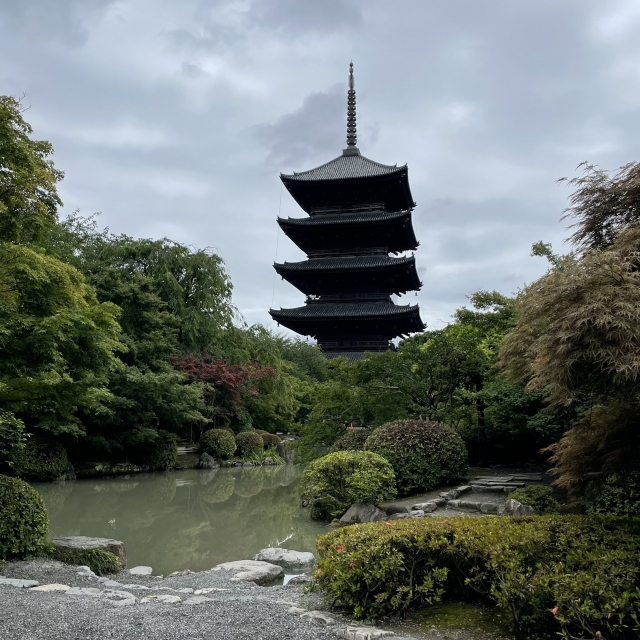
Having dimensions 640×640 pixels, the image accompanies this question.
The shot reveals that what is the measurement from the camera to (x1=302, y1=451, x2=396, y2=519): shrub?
864 cm

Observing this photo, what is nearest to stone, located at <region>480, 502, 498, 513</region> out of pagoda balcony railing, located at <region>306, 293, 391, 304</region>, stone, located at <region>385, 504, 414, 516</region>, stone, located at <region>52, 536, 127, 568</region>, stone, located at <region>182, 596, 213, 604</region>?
stone, located at <region>385, 504, 414, 516</region>

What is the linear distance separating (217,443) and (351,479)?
37.8 feet

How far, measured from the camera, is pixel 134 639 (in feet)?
10.3

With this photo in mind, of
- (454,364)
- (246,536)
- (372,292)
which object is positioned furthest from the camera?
(372,292)

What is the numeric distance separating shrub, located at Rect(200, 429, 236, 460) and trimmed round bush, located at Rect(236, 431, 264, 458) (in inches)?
37.8

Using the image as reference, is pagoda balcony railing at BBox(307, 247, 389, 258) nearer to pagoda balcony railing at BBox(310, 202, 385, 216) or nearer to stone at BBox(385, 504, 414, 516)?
pagoda balcony railing at BBox(310, 202, 385, 216)

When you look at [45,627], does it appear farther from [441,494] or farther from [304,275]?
[304,275]

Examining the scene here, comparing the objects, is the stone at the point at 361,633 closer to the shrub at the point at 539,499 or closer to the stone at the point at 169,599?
the stone at the point at 169,599

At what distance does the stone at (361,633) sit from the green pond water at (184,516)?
4.12 metres

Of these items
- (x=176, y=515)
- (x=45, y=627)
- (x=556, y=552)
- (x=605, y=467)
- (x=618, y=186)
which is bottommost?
(x=176, y=515)

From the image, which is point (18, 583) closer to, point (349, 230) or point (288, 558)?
point (288, 558)

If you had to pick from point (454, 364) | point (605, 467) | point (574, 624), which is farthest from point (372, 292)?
point (574, 624)

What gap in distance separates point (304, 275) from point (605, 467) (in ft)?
69.3

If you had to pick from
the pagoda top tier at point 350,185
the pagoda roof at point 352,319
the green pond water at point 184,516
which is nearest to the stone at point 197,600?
the green pond water at point 184,516
